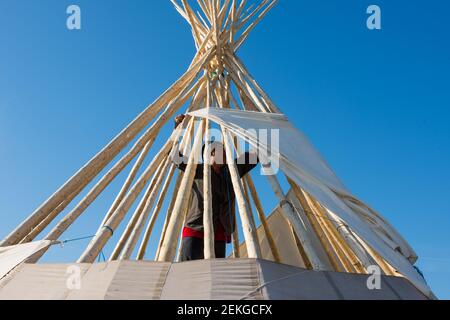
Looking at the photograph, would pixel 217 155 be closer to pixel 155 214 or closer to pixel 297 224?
pixel 155 214

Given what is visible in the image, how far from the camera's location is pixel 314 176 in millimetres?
2936

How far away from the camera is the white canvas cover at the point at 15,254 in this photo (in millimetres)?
2262

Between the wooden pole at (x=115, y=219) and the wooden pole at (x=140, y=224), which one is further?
the wooden pole at (x=140, y=224)

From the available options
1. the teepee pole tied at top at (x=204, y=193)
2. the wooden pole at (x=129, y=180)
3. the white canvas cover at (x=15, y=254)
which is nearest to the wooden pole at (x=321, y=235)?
the teepee pole tied at top at (x=204, y=193)

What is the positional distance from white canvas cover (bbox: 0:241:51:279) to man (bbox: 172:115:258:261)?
1.11m

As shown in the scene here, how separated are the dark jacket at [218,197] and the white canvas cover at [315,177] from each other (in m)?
0.37

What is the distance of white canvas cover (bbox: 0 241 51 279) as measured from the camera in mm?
2262

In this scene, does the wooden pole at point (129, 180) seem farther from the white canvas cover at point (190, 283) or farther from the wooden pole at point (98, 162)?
the white canvas cover at point (190, 283)

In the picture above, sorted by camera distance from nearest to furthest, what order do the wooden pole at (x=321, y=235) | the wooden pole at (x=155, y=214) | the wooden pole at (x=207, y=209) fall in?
the wooden pole at (x=207, y=209) < the wooden pole at (x=321, y=235) < the wooden pole at (x=155, y=214)

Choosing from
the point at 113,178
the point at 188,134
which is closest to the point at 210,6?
the point at 188,134

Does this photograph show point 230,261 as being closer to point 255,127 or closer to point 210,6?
point 255,127

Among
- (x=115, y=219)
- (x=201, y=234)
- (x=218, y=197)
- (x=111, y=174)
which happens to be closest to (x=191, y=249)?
(x=201, y=234)

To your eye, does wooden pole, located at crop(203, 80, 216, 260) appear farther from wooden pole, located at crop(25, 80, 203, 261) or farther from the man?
wooden pole, located at crop(25, 80, 203, 261)

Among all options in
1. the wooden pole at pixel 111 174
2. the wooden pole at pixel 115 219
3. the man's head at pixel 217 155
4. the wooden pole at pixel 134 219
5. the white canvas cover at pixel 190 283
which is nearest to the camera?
the white canvas cover at pixel 190 283
